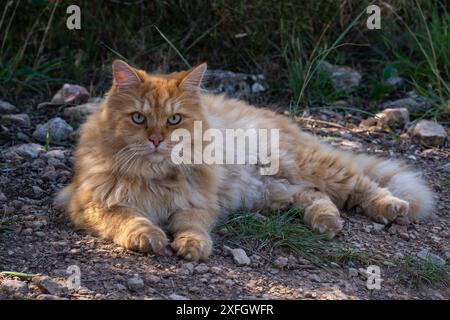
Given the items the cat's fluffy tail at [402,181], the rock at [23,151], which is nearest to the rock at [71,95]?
the rock at [23,151]

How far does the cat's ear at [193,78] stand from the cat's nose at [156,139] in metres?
0.35

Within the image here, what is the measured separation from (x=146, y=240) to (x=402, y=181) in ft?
5.99

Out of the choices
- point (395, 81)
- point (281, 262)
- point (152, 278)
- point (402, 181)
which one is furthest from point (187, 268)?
point (395, 81)

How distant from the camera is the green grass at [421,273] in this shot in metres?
3.73

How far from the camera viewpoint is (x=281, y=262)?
12.3 ft

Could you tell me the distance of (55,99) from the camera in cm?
580

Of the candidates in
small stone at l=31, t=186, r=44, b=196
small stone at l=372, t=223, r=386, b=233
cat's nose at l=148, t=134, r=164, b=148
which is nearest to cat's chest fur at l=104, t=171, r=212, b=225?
cat's nose at l=148, t=134, r=164, b=148

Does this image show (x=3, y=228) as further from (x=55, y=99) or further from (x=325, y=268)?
(x=55, y=99)

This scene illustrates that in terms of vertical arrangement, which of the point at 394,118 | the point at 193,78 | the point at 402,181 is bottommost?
the point at 402,181

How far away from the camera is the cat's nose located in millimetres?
3717

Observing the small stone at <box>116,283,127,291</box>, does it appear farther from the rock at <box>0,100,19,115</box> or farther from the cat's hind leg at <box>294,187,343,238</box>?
the rock at <box>0,100,19,115</box>

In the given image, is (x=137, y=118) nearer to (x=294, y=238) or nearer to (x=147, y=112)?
(x=147, y=112)

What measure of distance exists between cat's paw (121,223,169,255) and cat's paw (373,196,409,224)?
1.40 metres
